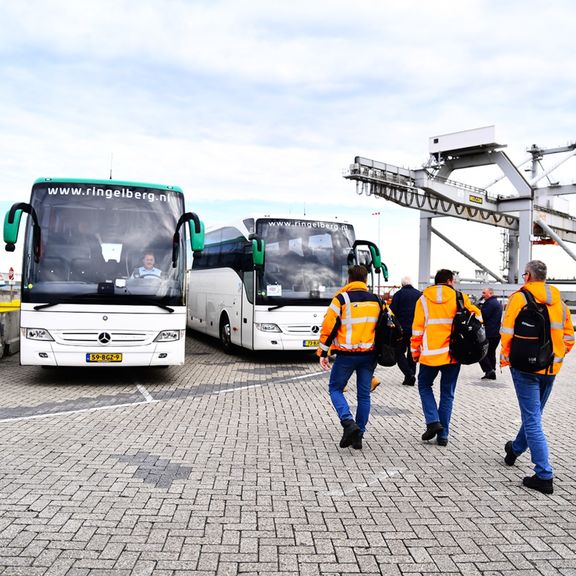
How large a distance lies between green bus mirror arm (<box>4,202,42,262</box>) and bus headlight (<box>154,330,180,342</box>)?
6.76 feet

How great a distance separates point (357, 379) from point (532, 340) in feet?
5.52

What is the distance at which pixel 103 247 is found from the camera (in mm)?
9891

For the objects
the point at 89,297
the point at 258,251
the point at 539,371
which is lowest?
the point at 539,371

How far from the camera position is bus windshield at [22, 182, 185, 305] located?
381 inches

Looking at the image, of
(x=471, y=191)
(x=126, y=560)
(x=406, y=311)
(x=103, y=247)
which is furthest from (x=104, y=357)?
(x=471, y=191)

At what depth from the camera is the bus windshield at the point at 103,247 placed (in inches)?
381

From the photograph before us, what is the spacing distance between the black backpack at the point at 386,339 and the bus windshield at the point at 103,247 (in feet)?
14.9

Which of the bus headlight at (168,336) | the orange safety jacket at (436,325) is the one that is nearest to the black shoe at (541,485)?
the orange safety jacket at (436,325)

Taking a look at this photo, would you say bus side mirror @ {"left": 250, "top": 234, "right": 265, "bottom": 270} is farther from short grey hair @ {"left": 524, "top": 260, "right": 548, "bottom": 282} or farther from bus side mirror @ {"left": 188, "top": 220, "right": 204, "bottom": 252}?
short grey hair @ {"left": 524, "top": 260, "right": 548, "bottom": 282}

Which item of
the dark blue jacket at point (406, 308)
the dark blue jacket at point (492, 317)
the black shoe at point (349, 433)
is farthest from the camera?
the dark blue jacket at point (492, 317)

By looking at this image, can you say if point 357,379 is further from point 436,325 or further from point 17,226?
point 17,226

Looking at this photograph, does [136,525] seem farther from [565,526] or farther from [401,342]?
[401,342]

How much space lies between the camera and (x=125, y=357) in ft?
32.0

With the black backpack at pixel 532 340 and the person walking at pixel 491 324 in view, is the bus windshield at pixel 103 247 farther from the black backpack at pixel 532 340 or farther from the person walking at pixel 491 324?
the black backpack at pixel 532 340
